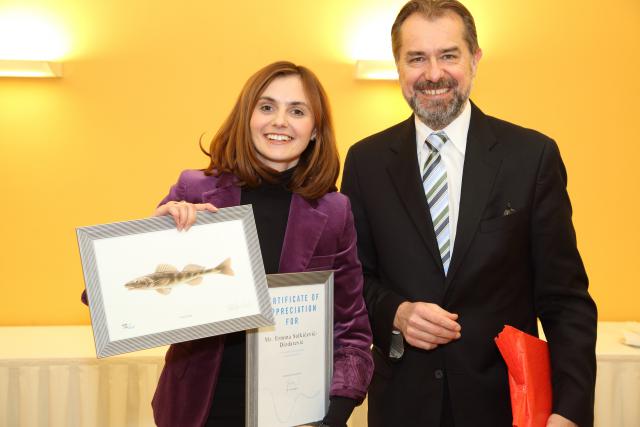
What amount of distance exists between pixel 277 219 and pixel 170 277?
37 centimetres

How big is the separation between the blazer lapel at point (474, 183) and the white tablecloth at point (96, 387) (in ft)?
6.31

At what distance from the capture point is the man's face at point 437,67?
1.89 meters

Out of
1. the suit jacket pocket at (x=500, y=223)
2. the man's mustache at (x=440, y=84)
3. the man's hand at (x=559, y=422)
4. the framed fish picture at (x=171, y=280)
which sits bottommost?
the man's hand at (x=559, y=422)

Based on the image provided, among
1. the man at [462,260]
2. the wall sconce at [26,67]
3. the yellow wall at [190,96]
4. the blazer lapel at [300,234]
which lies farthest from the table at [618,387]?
the wall sconce at [26,67]

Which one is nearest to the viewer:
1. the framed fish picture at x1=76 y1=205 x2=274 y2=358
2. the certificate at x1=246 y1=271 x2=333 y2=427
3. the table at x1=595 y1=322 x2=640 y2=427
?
the framed fish picture at x1=76 y1=205 x2=274 y2=358

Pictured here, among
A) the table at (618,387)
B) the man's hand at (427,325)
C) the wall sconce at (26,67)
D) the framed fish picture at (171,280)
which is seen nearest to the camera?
the framed fish picture at (171,280)

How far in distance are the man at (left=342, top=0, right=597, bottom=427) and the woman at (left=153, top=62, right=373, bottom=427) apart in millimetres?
193

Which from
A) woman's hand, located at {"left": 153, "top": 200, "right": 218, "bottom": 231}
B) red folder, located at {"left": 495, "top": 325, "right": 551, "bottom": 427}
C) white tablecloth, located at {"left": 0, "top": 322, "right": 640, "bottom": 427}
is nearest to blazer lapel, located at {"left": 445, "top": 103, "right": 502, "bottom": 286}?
red folder, located at {"left": 495, "top": 325, "right": 551, "bottom": 427}

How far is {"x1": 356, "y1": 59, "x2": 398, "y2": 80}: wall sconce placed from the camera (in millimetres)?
3877

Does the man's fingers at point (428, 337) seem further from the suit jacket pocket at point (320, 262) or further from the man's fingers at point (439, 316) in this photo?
the suit jacket pocket at point (320, 262)

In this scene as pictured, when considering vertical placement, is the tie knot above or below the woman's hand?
above

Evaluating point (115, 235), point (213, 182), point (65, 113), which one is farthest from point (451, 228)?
point (65, 113)

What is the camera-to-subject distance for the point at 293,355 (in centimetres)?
154

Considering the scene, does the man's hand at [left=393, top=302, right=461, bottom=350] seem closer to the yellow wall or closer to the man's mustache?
the man's mustache
